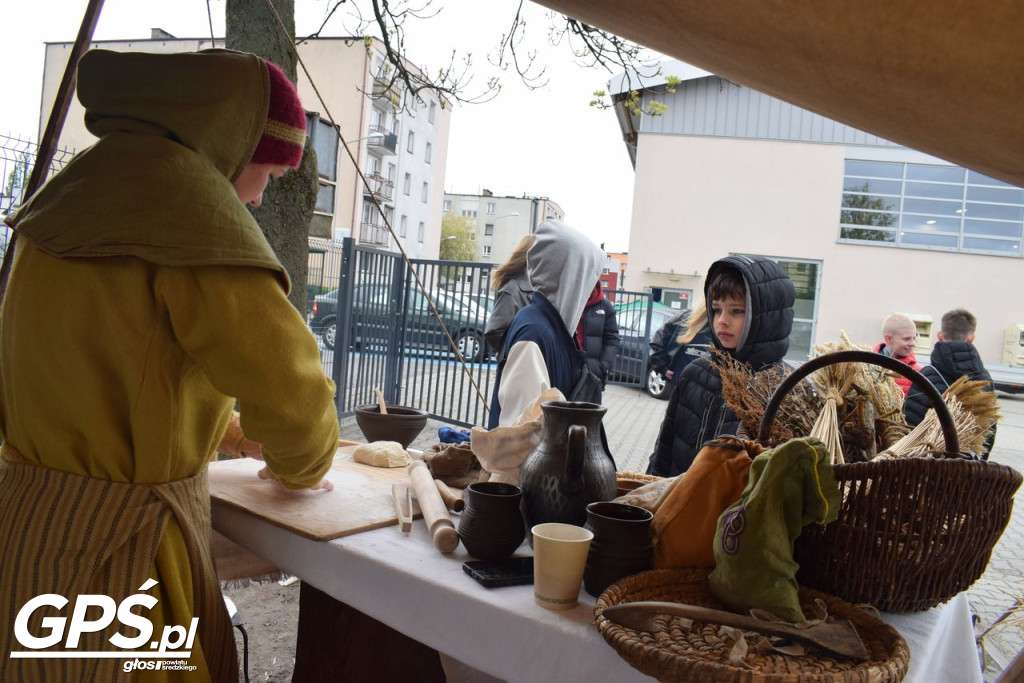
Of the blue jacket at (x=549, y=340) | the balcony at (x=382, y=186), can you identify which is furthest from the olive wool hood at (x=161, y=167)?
the balcony at (x=382, y=186)

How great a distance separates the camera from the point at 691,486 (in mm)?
1269

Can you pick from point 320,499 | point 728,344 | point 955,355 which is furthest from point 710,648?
point 955,355

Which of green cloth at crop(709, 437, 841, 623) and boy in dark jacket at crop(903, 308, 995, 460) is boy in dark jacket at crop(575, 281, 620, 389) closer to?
boy in dark jacket at crop(903, 308, 995, 460)

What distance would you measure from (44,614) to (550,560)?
35.3 inches

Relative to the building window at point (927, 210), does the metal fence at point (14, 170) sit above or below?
below

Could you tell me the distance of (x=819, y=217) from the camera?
17.8 metres

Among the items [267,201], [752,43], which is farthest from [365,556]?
[267,201]

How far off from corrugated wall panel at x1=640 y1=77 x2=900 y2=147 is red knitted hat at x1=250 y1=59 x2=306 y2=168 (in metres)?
17.7

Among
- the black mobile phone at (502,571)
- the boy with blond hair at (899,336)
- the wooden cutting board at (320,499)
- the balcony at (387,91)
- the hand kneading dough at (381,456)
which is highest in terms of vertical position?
the balcony at (387,91)

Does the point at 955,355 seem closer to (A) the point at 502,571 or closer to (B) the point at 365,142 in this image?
(A) the point at 502,571

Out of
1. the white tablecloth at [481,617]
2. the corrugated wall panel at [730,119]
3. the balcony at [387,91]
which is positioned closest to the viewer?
the white tablecloth at [481,617]

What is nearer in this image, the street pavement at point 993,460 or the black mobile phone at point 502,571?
the black mobile phone at point 502,571

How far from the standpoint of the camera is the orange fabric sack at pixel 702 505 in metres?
1.26

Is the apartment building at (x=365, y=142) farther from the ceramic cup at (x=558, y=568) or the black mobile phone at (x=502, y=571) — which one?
the ceramic cup at (x=558, y=568)
